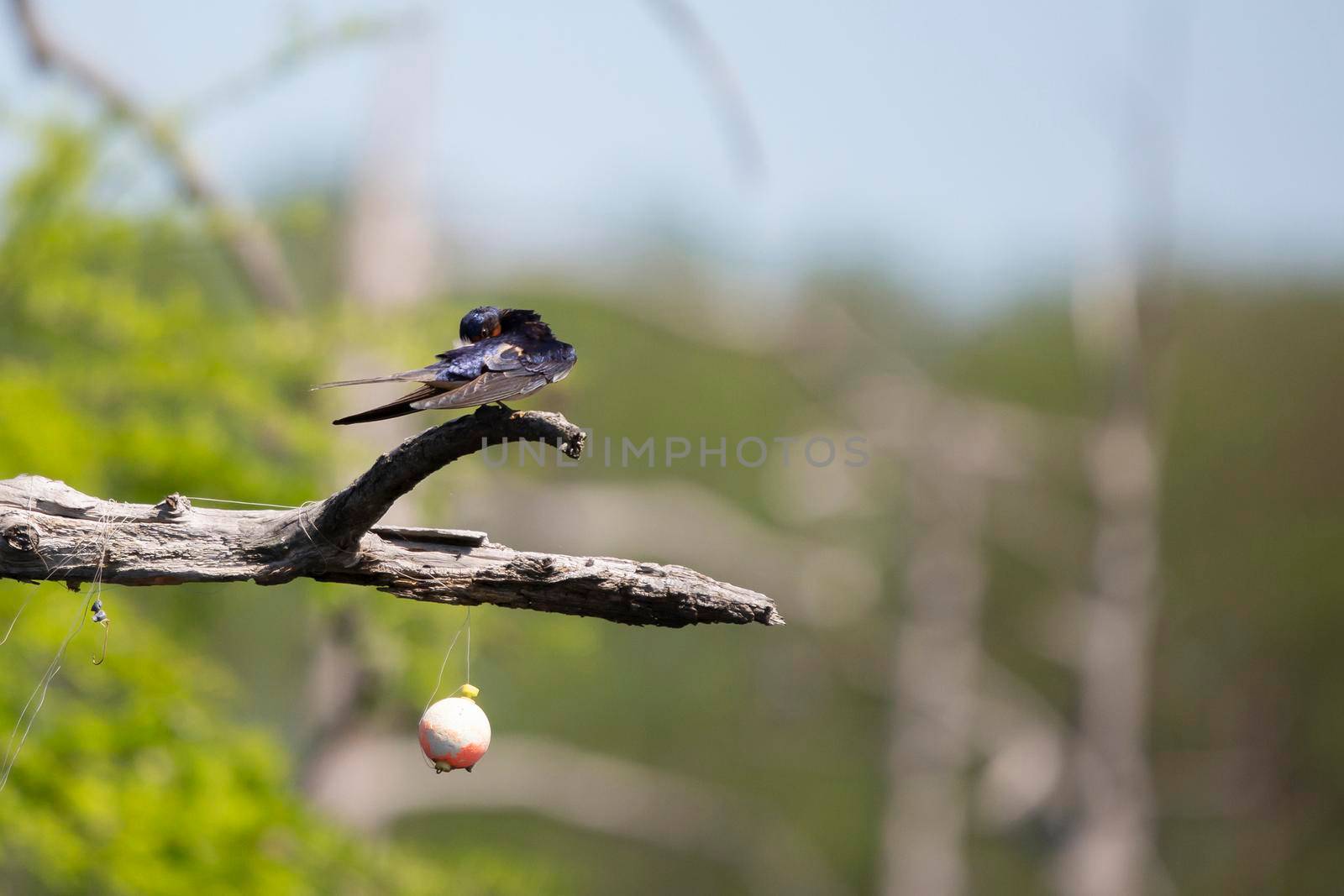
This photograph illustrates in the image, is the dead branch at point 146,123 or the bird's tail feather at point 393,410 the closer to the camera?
the bird's tail feather at point 393,410

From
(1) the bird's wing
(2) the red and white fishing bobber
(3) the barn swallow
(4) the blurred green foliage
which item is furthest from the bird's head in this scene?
(4) the blurred green foliage

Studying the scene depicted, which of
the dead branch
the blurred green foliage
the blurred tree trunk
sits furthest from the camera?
the blurred tree trunk

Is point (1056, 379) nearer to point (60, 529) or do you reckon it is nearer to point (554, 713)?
point (554, 713)

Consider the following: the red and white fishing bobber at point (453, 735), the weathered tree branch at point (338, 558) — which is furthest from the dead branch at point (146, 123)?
the red and white fishing bobber at point (453, 735)

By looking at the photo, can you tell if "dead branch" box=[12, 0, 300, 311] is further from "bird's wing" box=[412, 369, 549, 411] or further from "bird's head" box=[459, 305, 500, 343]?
"bird's wing" box=[412, 369, 549, 411]

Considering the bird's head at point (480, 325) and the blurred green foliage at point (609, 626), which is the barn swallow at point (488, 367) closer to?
the bird's head at point (480, 325)

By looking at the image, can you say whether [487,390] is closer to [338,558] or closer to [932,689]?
[338,558]
